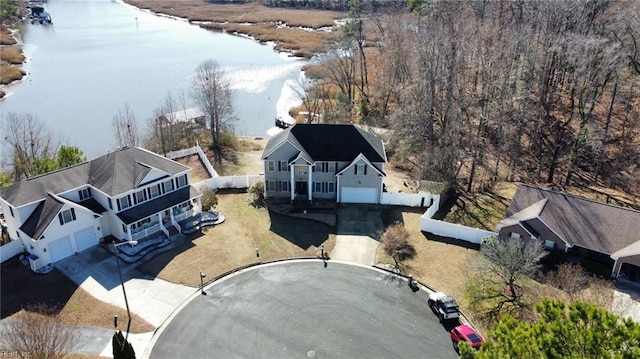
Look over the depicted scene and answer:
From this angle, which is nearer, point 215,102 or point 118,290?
point 118,290

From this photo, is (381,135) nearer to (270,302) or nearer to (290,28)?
(270,302)

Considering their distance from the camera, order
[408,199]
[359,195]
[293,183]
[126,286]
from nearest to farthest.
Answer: [126,286] → [408,199] → [293,183] → [359,195]

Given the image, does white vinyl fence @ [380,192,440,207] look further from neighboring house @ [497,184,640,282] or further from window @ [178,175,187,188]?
window @ [178,175,187,188]

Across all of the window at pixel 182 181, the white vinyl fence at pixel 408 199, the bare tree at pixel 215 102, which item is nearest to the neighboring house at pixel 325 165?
the white vinyl fence at pixel 408 199

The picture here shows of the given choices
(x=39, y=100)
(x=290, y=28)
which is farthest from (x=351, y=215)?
(x=290, y=28)

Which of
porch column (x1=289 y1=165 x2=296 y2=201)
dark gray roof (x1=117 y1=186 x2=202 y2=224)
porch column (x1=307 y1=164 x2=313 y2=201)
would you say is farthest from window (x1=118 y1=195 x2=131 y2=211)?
porch column (x1=307 y1=164 x2=313 y2=201)

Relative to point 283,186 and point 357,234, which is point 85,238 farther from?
point 357,234

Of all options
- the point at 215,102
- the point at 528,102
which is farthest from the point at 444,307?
the point at 215,102
